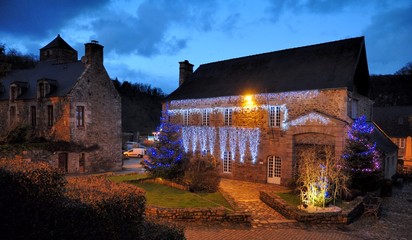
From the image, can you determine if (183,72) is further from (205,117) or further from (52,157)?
(52,157)

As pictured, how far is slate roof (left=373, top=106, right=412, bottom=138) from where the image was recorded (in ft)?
115

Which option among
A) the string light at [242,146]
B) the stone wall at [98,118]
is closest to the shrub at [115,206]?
the string light at [242,146]

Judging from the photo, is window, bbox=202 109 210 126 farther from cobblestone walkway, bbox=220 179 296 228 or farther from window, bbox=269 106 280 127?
window, bbox=269 106 280 127

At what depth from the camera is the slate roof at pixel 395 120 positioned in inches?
1380

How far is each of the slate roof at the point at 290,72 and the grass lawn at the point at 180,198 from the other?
8988mm

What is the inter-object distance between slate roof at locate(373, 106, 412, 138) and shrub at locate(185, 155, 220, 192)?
27966mm

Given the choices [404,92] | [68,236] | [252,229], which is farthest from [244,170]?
[404,92]

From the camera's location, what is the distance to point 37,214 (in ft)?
17.2

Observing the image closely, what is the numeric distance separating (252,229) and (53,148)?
16554mm

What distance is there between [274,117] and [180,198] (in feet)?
30.8

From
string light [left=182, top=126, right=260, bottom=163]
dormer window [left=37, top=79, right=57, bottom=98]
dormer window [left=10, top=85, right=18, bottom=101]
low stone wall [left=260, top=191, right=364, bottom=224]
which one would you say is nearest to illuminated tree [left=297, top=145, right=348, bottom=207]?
low stone wall [left=260, top=191, right=364, bottom=224]

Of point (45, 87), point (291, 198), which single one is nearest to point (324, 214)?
point (291, 198)

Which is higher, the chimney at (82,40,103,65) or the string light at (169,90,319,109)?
the chimney at (82,40,103,65)

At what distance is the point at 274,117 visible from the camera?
20375 millimetres
